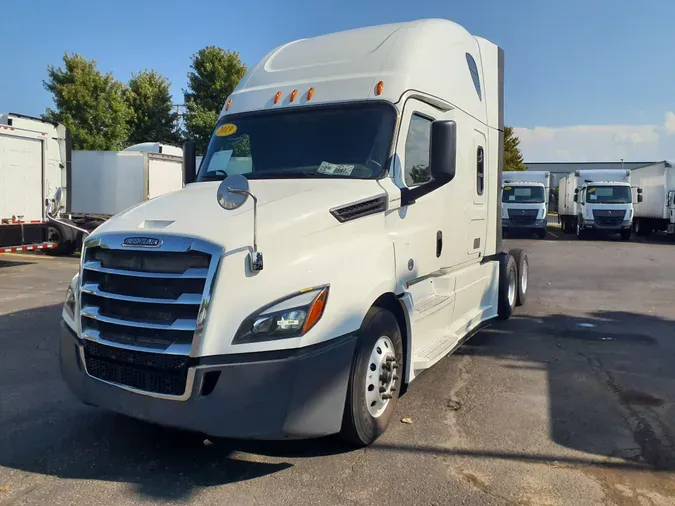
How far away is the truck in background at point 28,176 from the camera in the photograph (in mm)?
13625

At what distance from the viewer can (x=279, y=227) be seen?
3.88m

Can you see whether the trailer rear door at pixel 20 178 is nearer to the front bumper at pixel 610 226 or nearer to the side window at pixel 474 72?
the side window at pixel 474 72

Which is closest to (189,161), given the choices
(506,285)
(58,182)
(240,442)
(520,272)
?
(240,442)

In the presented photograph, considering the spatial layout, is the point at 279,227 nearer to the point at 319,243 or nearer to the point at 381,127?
the point at 319,243

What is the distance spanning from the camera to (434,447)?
437 centimetres

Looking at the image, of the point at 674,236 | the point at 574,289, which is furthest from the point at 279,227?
the point at 674,236

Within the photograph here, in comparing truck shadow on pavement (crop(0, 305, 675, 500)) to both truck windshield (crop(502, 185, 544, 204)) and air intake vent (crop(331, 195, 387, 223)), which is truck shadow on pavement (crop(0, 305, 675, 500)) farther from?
truck windshield (crop(502, 185, 544, 204))

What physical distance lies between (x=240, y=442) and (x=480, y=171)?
4.20 meters

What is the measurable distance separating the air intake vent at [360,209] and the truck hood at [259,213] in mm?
37

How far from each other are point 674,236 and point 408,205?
101 ft

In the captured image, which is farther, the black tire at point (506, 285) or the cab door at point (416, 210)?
the black tire at point (506, 285)

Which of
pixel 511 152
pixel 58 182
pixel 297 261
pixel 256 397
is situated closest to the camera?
pixel 256 397

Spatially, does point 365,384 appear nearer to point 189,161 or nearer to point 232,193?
point 232,193

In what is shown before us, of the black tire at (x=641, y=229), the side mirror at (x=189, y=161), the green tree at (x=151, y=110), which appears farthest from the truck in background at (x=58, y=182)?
the black tire at (x=641, y=229)
